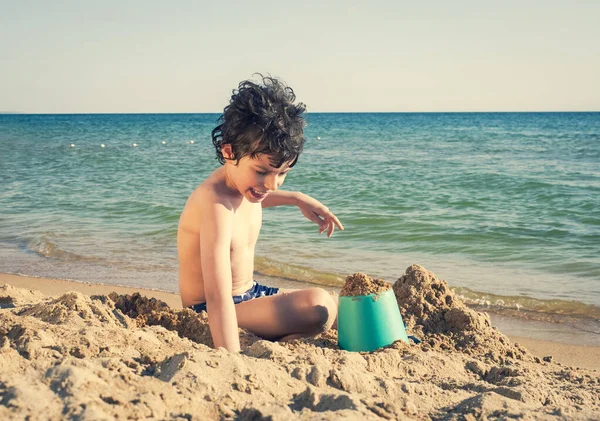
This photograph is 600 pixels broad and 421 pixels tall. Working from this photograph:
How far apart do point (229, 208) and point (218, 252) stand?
0.75 ft

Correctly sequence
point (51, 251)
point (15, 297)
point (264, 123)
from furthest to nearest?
point (51, 251)
point (15, 297)
point (264, 123)

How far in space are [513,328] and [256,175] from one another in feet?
7.15

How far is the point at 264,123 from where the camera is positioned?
265 centimetres

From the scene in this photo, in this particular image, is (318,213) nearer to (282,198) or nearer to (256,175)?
(282,198)

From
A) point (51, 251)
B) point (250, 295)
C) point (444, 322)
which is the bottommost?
point (51, 251)

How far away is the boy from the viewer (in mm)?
2660

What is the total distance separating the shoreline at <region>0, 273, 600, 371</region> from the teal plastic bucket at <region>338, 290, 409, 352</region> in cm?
109

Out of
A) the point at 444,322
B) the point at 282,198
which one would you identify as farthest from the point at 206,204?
the point at 444,322

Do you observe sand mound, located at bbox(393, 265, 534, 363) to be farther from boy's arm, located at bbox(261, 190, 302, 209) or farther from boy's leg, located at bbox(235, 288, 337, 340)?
boy's arm, located at bbox(261, 190, 302, 209)

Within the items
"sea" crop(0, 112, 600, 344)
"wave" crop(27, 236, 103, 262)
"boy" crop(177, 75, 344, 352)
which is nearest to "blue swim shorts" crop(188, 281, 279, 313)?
"boy" crop(177, 75, 344, 352)

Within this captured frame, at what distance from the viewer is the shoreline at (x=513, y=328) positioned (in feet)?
11.4

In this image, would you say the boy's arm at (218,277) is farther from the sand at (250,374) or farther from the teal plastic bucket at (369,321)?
the teal plastic bucket at (369,321)

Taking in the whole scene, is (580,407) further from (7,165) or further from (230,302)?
(7,165)

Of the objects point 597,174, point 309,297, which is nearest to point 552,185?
point 597,174
